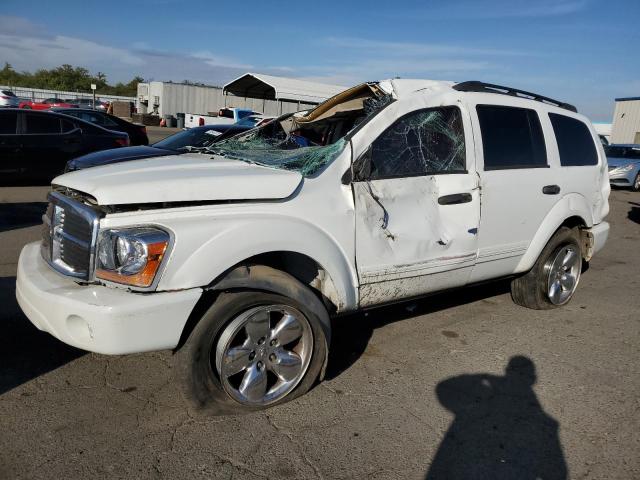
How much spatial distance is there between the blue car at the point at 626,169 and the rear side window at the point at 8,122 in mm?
16403

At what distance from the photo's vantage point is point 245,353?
2977 millimetres

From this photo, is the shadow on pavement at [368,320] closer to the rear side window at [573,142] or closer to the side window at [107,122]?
the rear side window at [573,142]

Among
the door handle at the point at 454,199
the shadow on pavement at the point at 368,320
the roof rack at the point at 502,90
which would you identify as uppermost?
the roof rack at the point at 502,90

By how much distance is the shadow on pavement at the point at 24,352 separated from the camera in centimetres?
335

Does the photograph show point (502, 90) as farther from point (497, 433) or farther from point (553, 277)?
point (497, 433)

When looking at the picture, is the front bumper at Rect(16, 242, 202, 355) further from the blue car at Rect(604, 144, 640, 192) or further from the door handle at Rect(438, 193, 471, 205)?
the blue car at Rect(604, 144, 640, 192)

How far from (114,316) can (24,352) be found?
5.08 ft

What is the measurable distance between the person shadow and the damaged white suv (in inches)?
30.1

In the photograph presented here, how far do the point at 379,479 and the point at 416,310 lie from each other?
249cm

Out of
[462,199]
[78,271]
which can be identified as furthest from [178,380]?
[462,199]

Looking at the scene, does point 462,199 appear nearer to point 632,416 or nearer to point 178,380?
point 632,416

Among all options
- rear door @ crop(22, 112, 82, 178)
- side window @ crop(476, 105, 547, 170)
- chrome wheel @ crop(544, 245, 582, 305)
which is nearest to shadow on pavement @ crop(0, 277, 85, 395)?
side window @ crop(476, 105, 547, 170)

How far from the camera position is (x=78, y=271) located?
9.36 feet

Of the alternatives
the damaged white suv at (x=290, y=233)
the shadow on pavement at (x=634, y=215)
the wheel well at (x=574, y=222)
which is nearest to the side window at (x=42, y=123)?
the damaged white suv at (x=290, y=233)
